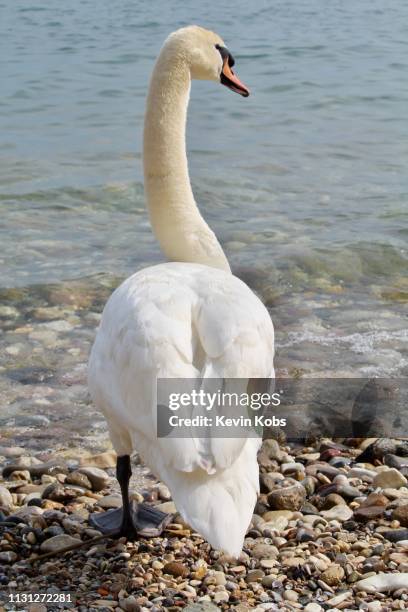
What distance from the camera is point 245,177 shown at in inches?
475

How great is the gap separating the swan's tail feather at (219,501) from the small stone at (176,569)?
573mm

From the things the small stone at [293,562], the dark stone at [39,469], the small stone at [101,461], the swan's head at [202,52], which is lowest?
the small stone at [101,461]

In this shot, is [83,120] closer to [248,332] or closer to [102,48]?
[102,48]

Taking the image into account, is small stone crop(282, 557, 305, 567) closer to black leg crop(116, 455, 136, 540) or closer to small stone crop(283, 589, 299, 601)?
small stone crop(283, 589, 299, 601)

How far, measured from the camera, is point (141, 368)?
11.9 ft

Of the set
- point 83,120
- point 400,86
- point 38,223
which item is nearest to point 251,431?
point 38,223

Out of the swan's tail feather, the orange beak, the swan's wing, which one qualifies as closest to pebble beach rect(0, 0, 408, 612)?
the swan's tail feather

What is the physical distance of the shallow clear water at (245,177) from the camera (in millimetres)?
7531

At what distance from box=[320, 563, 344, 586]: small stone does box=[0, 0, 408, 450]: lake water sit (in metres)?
2.77

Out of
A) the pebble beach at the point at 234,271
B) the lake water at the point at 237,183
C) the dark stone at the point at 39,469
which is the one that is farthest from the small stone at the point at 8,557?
the lake water at the point at 237,183

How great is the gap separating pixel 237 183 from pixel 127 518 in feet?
26.2

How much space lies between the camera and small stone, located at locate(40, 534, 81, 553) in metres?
4.07

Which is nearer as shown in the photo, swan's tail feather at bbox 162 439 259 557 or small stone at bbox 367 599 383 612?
swan's tail feather at bbox 162 439 259 557

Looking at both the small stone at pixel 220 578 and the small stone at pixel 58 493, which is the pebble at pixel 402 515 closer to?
the small stone at pixel 220 578
